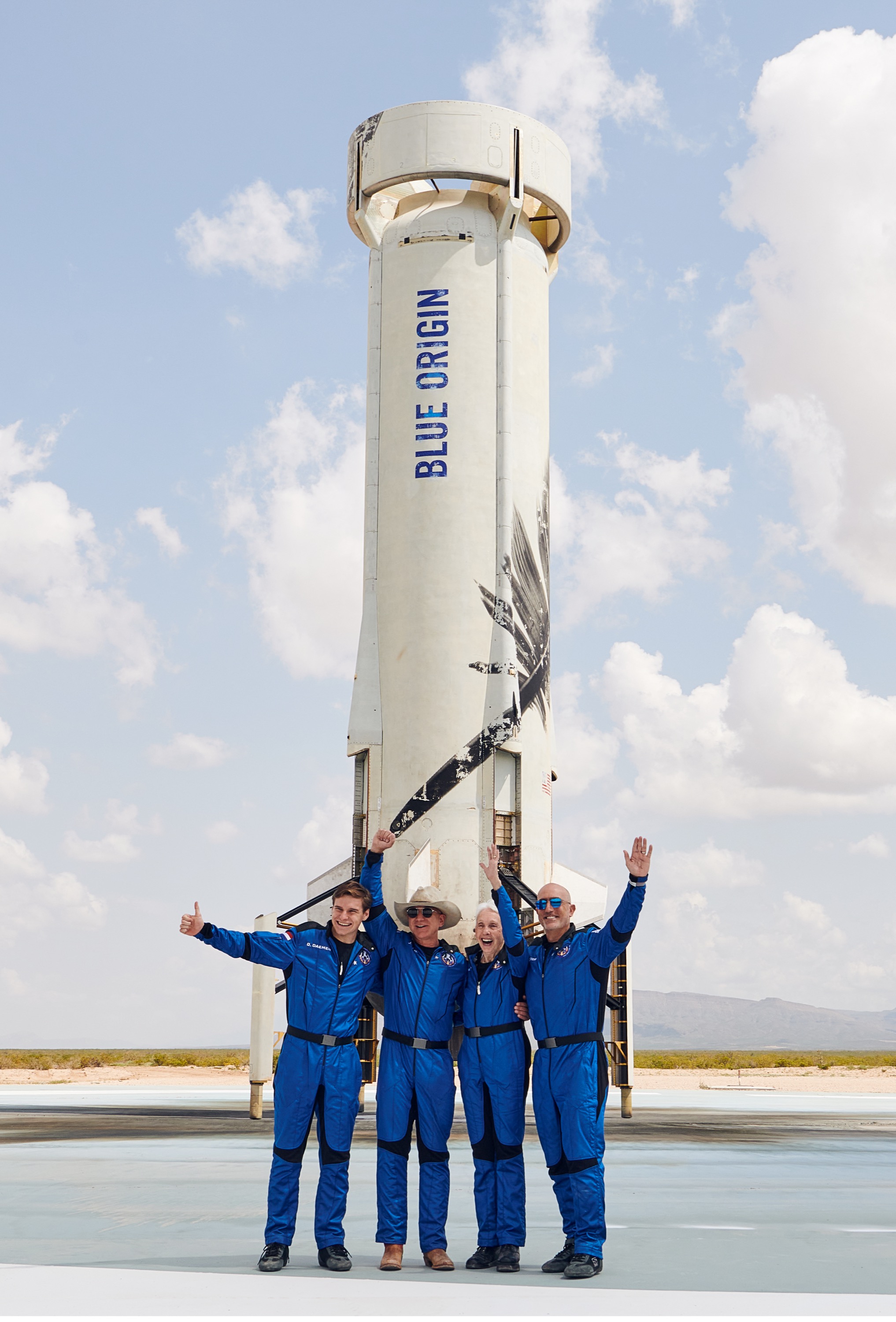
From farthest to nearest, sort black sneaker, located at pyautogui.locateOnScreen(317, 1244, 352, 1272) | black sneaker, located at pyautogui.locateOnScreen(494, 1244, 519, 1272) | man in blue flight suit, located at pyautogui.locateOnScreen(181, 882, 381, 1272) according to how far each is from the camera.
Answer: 1. man in blue flight suit, located at pyautogui.locateOnScreen(181, 882, 381, 1272)
2. black sneaker, located at pyautogui.locateOnScreen(494, 1244, 519, 1272)
3. black sneaker, located at pyautogui.locateOnScreen(317, 1244, 352, 1272)

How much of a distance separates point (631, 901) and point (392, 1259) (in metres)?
2.27

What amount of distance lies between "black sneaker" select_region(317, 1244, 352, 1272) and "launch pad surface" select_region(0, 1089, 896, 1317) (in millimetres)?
82

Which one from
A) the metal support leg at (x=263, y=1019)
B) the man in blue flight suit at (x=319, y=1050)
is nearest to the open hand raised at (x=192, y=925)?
the man in blue flight suit at (x=319, y=1050)

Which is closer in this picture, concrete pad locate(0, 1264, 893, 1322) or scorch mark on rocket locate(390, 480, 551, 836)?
concrete pad locate(0, 1264, 893, 1322)

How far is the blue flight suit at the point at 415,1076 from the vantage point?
260 inches

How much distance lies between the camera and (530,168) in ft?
57.3

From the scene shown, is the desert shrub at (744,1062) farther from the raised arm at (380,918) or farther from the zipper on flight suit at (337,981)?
the zipper on flight suit at (337,981)

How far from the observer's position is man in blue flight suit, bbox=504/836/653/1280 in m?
6.67

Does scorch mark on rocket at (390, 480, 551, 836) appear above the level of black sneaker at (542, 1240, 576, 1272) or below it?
above

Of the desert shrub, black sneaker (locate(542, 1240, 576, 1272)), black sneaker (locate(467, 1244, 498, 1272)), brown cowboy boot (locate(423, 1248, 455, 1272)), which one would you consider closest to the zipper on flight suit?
brown cowboy boot (locate(423, 1248, 455, 1272))

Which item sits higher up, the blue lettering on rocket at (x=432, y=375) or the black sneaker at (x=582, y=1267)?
the blue lettering on rocket at (x=432, y=375)

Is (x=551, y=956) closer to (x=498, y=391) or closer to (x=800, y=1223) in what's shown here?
(x=800, y=1223)

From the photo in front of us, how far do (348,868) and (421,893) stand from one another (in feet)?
6.99

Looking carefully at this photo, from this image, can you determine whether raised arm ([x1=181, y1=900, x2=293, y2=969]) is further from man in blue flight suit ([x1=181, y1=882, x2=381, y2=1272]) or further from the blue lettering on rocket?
the blue lettering on rocket
